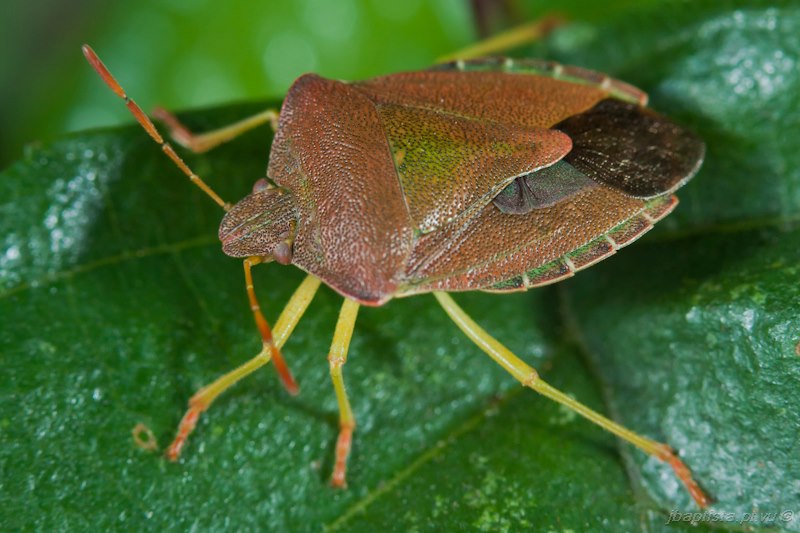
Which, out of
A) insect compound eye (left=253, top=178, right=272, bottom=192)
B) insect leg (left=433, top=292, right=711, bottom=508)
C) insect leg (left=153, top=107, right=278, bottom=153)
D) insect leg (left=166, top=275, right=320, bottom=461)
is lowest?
insect leg (left=433, top=292, right=711, bottom=508)

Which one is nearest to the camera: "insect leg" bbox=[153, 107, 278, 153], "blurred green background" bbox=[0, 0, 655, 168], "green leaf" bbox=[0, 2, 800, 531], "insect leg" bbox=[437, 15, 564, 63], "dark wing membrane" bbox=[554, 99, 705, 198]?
"green leaf" bbox=[0, 2, 800, 531]

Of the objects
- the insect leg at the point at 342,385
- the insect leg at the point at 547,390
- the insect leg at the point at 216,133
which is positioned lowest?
the insect leg at the point at 547,390

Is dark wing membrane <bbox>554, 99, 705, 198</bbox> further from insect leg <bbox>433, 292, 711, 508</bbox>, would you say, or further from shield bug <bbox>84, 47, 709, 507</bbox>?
insect leg <bbox>433, 292, 711, 508</bbox>

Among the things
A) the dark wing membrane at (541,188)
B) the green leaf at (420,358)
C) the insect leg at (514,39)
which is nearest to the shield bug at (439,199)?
the dark wing membrane at (541,188)

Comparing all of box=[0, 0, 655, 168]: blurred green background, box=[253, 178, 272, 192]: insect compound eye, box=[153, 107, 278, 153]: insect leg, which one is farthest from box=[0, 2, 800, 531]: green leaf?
box=[0, 0, 655, 168]: blurred green background

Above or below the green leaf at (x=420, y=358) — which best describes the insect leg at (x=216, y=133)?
above

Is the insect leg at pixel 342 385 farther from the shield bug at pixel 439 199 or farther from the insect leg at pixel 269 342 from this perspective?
the insect leg at pixel 269 342

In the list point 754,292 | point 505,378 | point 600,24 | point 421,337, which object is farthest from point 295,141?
point 754,292

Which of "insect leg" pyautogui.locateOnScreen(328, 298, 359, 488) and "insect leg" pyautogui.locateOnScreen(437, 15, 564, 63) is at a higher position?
"insect leg" pyautogui.locateOnScreen(437, 15, 564, 63)
